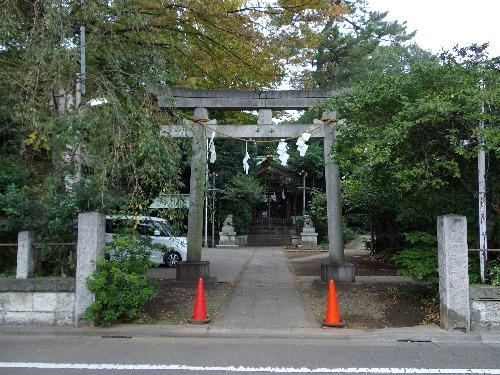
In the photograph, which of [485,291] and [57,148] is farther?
[57,148]

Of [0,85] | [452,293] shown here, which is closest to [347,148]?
[452,293]

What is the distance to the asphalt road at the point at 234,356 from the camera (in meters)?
5.91

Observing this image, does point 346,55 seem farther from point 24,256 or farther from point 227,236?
point 24,256

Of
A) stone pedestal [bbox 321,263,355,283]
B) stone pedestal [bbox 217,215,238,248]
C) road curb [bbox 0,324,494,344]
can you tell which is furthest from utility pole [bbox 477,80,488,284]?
stone pedestal [bbox 217,215,238,248]

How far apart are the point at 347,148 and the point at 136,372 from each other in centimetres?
558

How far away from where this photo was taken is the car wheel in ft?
54.6

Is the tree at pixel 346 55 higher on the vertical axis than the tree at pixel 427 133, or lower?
higher

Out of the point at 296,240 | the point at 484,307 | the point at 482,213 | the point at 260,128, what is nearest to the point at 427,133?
the point at 482,213

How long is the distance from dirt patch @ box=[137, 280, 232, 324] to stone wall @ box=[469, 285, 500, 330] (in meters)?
4.37

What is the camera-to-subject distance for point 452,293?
761 cm

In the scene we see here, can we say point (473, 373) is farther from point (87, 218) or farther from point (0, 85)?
point (0, 85)

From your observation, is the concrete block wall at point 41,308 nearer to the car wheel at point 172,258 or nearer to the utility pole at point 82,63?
the utility pole at point 82,63

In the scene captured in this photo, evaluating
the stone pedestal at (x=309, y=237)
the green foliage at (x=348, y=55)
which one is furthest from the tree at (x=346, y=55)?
the stone pedestal at (x=309, y=237)

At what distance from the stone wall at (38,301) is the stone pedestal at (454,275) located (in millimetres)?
6132
